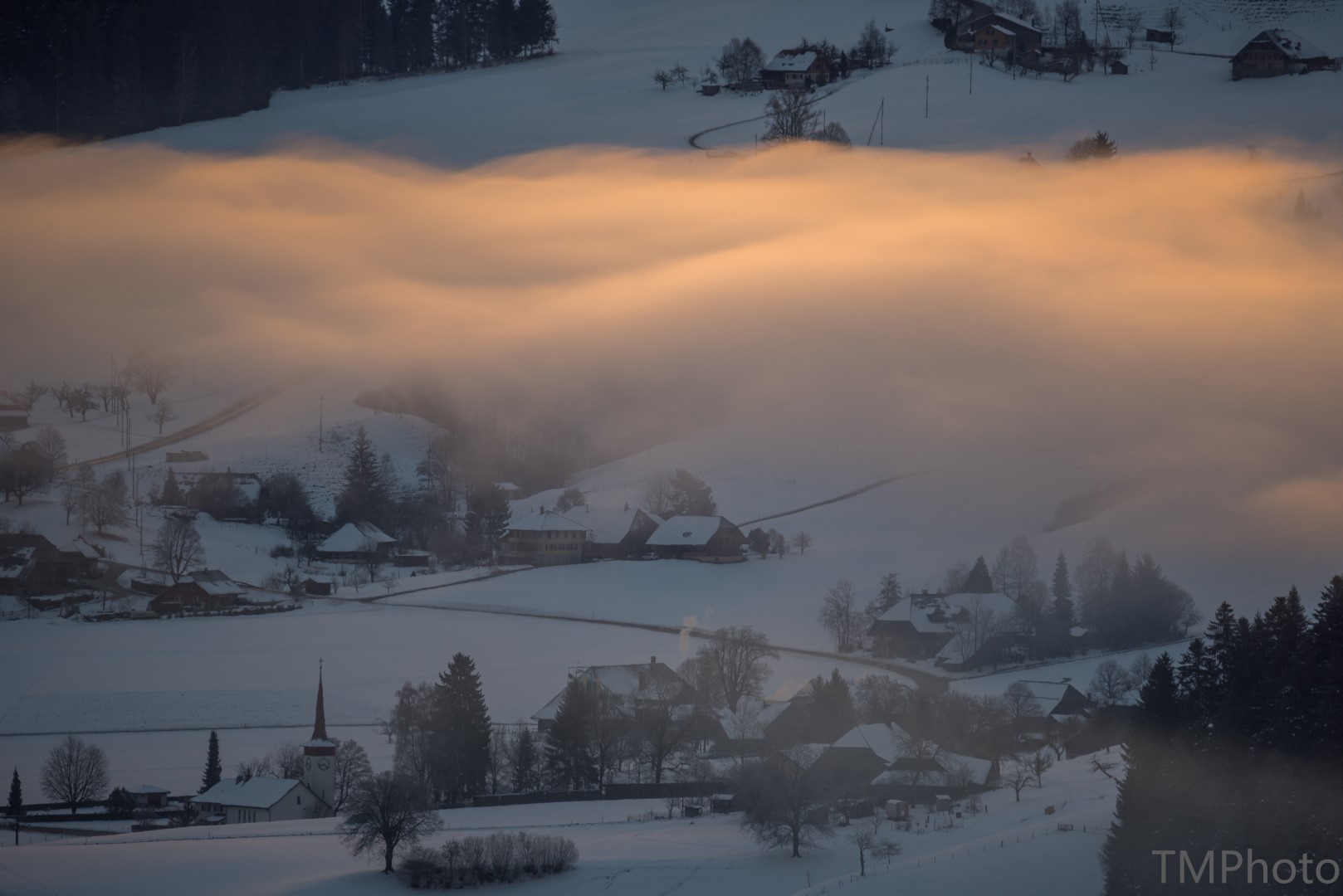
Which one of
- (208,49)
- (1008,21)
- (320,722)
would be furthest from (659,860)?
(208,49)

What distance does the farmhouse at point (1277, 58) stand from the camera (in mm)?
98312

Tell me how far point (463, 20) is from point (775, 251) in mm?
54252

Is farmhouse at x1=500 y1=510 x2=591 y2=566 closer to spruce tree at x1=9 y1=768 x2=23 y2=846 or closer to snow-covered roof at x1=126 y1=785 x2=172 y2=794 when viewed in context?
snow-covered roof at x1=126 y1=785 x2=172 y2=794

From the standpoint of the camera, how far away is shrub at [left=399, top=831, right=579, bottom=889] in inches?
1346

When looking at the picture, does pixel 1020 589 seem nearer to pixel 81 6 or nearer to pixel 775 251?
pixel 775 251

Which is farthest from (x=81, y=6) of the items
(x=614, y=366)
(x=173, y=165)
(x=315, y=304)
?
(x=614, y=366)

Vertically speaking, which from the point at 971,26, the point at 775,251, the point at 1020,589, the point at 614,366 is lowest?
the point at 1020,589

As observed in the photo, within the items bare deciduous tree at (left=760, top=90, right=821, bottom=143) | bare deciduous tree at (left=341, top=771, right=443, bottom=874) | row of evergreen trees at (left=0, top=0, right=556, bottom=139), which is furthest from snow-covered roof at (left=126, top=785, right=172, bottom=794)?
row of evergreen trees at (left=0, top=0, right=556, bottom=139)

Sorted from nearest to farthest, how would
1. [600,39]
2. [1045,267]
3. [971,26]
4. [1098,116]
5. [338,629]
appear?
[338,629] < [1045,267] < [1098,116] < [971,26] < [600,39]

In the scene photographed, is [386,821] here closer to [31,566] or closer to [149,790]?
[149,790]

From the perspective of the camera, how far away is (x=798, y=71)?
11112 cm

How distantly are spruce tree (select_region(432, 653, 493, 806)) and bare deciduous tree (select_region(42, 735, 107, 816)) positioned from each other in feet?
29.9

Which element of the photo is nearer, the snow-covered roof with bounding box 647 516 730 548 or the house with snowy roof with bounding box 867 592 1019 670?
the house with snowy roof with bounding box 867 592 1019 670

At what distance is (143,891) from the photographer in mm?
32656
